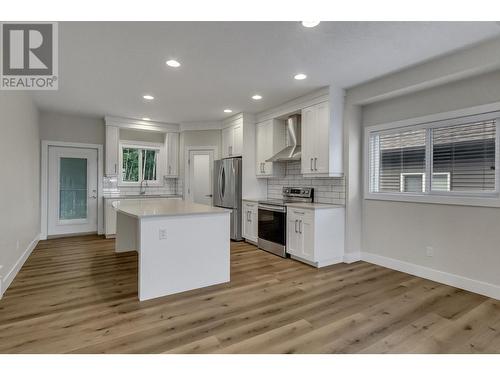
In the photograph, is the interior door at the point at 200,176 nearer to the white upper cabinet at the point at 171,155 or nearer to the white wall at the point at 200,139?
the white wall at the point at 200,139

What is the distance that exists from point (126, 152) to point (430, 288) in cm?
629

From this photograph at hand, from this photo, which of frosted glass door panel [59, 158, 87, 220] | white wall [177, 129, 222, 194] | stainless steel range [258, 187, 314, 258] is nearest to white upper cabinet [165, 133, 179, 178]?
white wall [177, 129, 222, 194]

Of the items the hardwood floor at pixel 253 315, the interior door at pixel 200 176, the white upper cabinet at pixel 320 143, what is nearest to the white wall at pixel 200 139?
the interior door at pixel 200 176

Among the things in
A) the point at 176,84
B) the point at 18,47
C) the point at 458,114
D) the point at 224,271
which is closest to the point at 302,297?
the point at 224,271

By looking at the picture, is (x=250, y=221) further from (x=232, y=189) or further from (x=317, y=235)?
(x=317, y=235)

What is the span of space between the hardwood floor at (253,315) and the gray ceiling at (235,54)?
8.48 feet

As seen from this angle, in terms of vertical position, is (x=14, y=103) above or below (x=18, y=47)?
→ below

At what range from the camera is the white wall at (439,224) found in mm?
2941

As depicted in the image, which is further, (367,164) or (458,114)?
(367,164)

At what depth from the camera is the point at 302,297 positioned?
2900 mm

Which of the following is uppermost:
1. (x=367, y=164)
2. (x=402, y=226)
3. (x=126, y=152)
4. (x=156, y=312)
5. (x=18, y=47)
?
(x=18, y=47)

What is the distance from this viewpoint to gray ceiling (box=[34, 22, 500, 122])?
2477mm

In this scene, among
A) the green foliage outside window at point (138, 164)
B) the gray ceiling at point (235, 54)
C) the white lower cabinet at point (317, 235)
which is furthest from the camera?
the green foliage outside window at point (138, 164)

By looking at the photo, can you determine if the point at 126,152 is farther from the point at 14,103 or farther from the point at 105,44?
the point at 105,44
